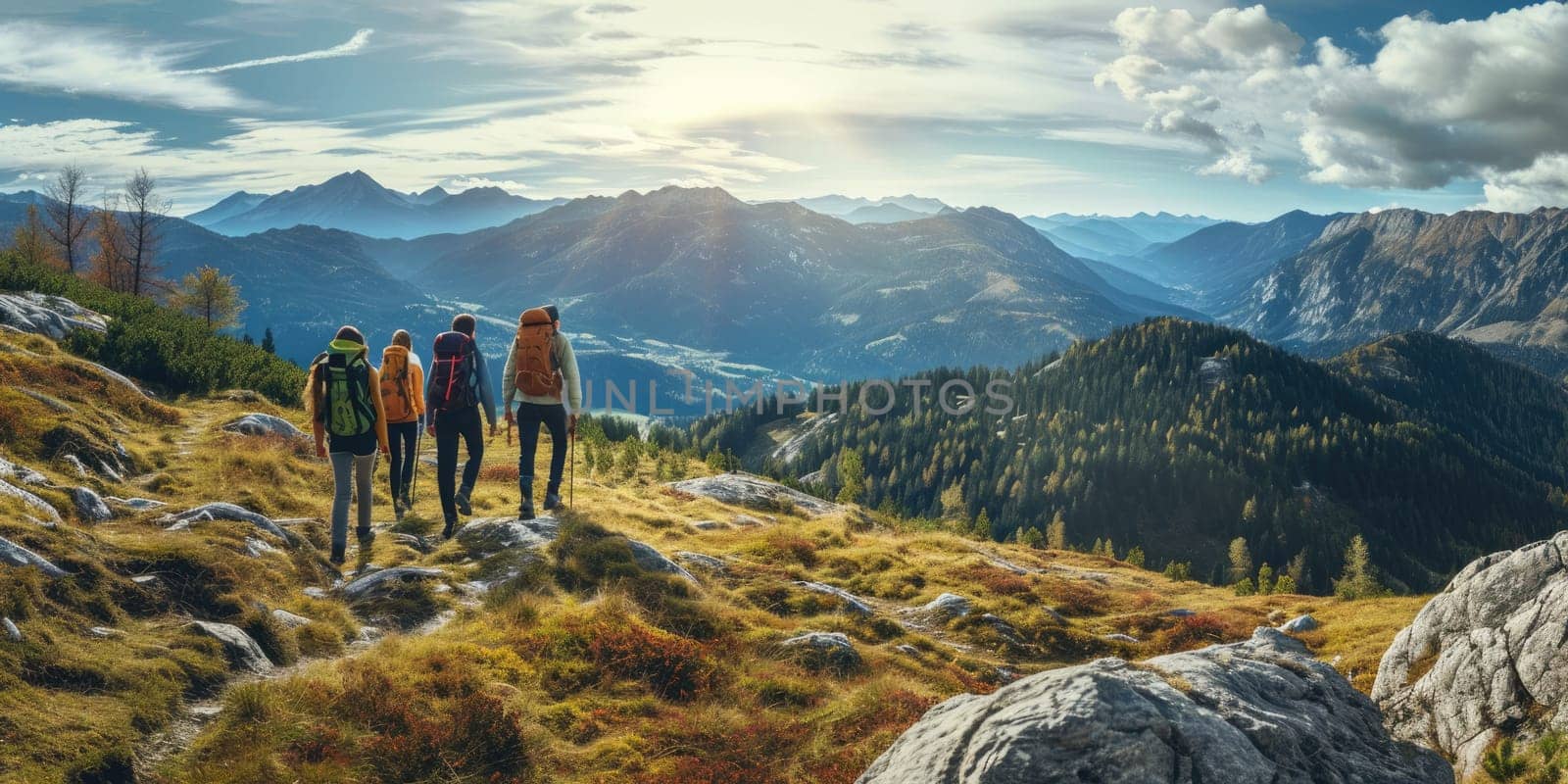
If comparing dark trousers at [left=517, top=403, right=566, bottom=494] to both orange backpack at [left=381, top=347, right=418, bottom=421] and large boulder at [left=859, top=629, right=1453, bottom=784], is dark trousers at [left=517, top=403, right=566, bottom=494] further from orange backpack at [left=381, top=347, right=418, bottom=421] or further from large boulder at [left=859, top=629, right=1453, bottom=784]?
large boulder at [left=859, top=629, right=1453, bottom=784]

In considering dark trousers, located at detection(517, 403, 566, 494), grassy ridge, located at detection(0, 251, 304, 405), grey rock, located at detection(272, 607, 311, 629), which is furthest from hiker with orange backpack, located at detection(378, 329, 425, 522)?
grassy ridge, located at detection(0, 251, 304, 405)

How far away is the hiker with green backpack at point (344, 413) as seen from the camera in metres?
17.1

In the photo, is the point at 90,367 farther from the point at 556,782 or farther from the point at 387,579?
the point at 556,782

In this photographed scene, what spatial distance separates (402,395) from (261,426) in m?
13.4

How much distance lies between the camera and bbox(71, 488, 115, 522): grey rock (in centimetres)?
1524

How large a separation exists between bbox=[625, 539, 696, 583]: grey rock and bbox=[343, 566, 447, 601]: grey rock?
13.5 feet

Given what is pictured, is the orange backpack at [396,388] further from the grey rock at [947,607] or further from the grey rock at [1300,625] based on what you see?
the grey rock at [1300,625]

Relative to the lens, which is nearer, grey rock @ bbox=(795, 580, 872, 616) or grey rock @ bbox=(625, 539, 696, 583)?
grey rock @ bbox=(625, 539, 696, 583)

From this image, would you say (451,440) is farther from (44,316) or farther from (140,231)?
(140,231)

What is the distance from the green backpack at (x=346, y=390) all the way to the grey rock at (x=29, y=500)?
469 centimetres

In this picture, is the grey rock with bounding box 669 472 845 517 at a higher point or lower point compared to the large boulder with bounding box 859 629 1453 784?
lower

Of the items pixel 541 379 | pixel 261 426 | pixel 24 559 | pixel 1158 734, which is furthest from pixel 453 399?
pixel 1158 734

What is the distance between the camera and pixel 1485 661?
11.1 metres

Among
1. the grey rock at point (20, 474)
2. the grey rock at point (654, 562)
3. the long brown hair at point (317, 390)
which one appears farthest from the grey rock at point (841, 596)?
the grey rock at point (20, 474)
